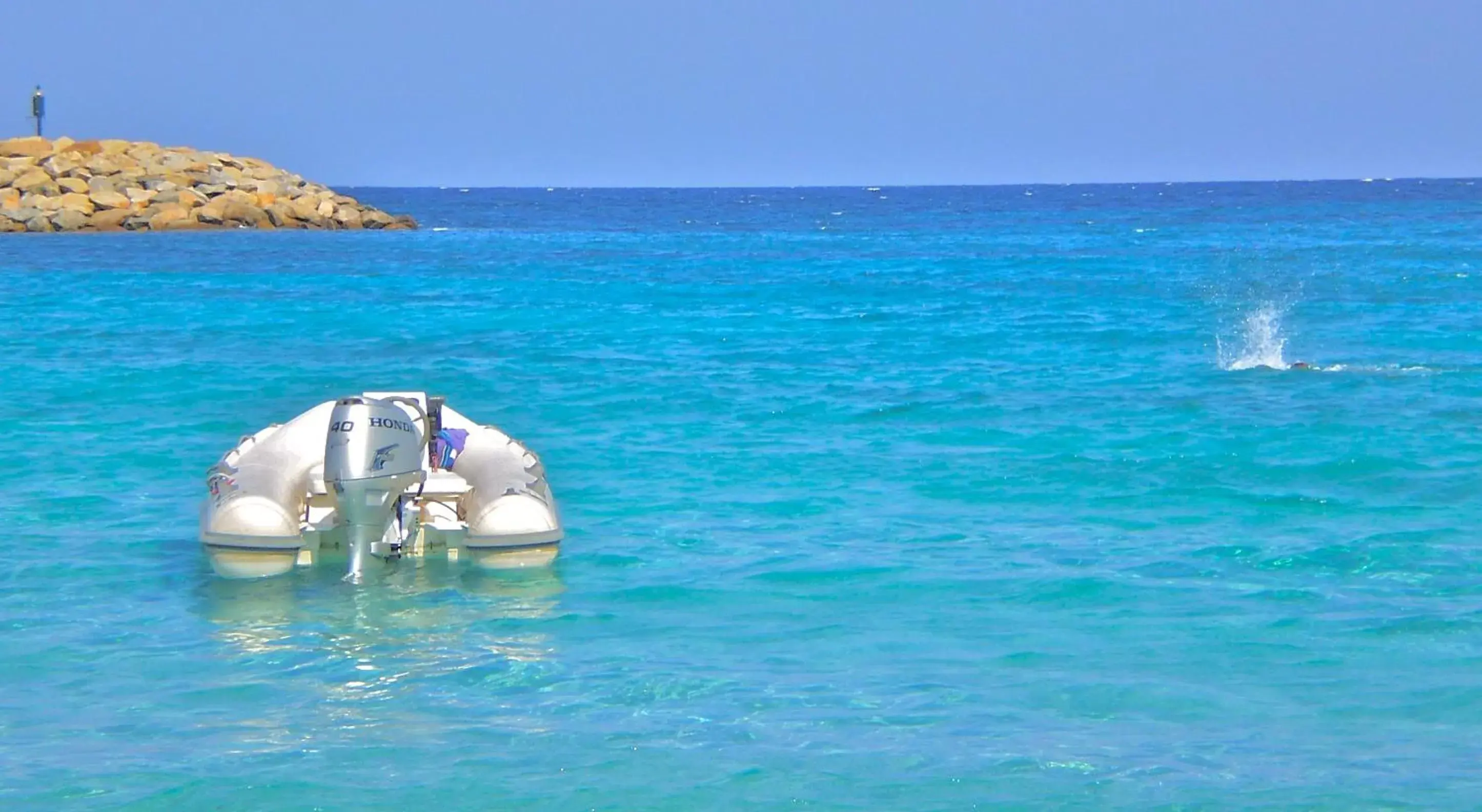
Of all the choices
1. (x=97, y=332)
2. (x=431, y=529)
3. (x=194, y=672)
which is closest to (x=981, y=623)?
(x=431, y=529)

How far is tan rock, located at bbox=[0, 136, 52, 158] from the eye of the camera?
152ft

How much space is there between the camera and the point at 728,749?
6.56 metres

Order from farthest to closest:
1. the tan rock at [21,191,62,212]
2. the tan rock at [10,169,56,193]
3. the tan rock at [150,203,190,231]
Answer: the tan rock at [150,203,190,231] → the tan rock at [10,169,56,193] → the tan rock at [21,191,62,212]

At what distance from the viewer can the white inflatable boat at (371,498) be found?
8.43m

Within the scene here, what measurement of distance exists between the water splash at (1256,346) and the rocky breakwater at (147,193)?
99.5ft

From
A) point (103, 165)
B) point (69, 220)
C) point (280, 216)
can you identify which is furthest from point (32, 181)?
point (280, 216)

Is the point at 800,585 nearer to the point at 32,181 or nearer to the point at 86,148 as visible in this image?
the point at 32,181

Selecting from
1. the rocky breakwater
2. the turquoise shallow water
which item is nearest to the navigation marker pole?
the rocky breakwater

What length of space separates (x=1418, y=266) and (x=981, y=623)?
2951 cm

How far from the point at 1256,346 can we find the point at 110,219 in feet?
106

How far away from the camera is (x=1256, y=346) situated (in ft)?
64.8

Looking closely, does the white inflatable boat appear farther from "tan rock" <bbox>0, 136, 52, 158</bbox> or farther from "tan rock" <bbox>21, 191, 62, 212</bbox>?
"tan rock" <bbox>0, 136, 52, 158</bbox>

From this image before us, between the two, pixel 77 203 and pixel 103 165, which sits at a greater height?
pixel 103 165

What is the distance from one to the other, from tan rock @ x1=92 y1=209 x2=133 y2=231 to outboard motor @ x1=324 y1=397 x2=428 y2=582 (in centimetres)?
3696
